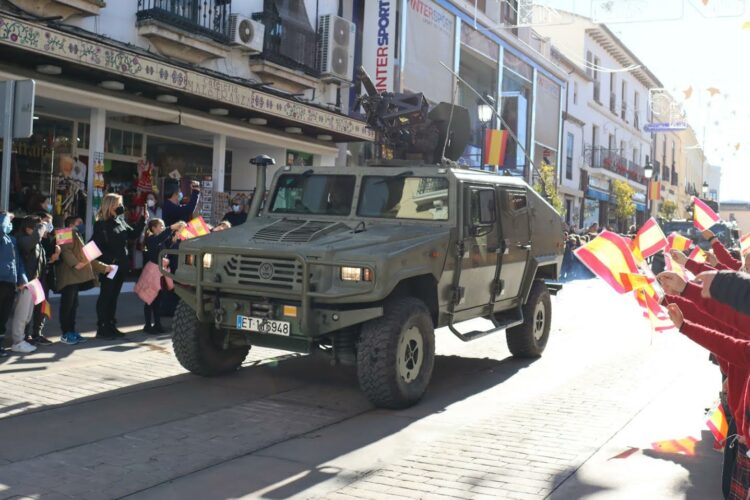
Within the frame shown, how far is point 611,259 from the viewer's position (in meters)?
5.24

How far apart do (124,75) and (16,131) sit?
383 cm

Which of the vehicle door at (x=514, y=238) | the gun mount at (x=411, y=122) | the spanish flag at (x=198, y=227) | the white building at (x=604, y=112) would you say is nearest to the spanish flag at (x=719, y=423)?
the vehicle door at (x=514, y=238)

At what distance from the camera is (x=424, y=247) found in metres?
7.00

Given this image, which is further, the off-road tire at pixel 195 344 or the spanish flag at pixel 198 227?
the spanish flag at pixel 198 227

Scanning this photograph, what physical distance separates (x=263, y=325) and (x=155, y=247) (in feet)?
12.8

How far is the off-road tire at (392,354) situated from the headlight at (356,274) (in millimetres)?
405

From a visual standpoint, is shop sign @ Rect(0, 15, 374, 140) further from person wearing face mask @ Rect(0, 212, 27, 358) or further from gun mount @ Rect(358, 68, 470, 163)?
gun mount @ Rect(358, 68, 470, 163)

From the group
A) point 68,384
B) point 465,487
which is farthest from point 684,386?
point 68,384

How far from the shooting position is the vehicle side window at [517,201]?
8852 millimetres

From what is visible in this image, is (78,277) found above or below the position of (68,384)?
above

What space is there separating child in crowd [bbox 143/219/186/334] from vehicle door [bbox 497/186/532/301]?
13.2 ft

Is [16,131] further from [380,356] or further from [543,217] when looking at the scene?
[543,217]

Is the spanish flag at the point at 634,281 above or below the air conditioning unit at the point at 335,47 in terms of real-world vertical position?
below

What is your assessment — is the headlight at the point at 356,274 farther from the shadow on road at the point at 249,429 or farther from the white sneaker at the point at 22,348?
the white sneaker at the point at 22,348
